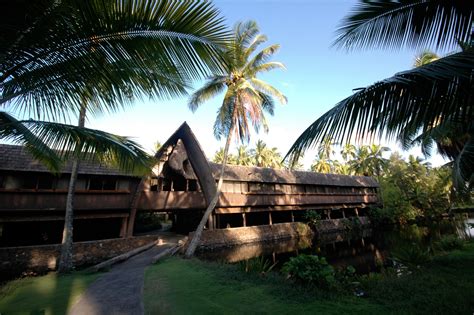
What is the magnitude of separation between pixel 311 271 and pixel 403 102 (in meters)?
5.06

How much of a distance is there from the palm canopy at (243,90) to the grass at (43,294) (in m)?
9.04

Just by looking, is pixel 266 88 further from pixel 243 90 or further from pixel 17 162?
pixel 17 162

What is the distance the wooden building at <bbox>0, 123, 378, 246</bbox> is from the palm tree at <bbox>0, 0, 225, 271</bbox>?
5.84m

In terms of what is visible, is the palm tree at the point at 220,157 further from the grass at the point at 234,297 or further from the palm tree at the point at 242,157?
the grass at the point at 234,297

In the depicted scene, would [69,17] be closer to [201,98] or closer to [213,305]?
[213,305]

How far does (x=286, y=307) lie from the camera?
472 centimetres

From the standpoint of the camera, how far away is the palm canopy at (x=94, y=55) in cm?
241

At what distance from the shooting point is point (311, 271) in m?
5.96

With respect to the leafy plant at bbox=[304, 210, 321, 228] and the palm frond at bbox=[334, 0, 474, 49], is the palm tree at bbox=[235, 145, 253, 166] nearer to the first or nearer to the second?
the leafy plant at bbox=[304, 210, 321, 228]

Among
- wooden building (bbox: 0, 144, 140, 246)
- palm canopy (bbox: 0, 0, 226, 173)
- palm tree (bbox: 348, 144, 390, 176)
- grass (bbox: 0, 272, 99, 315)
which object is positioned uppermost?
palm tree (bbox: 348, 144, 390, 176)

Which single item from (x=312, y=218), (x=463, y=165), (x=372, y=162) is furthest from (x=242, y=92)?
(x=372, y=162)

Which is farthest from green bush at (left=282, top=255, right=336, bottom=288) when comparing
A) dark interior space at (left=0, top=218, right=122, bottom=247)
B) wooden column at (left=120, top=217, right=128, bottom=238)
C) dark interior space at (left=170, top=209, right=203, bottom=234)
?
dark interior space at (left=0, top=218, right=122, bottom=247)

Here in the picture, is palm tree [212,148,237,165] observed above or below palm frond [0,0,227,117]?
above

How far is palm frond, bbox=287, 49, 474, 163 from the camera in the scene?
1.95m
